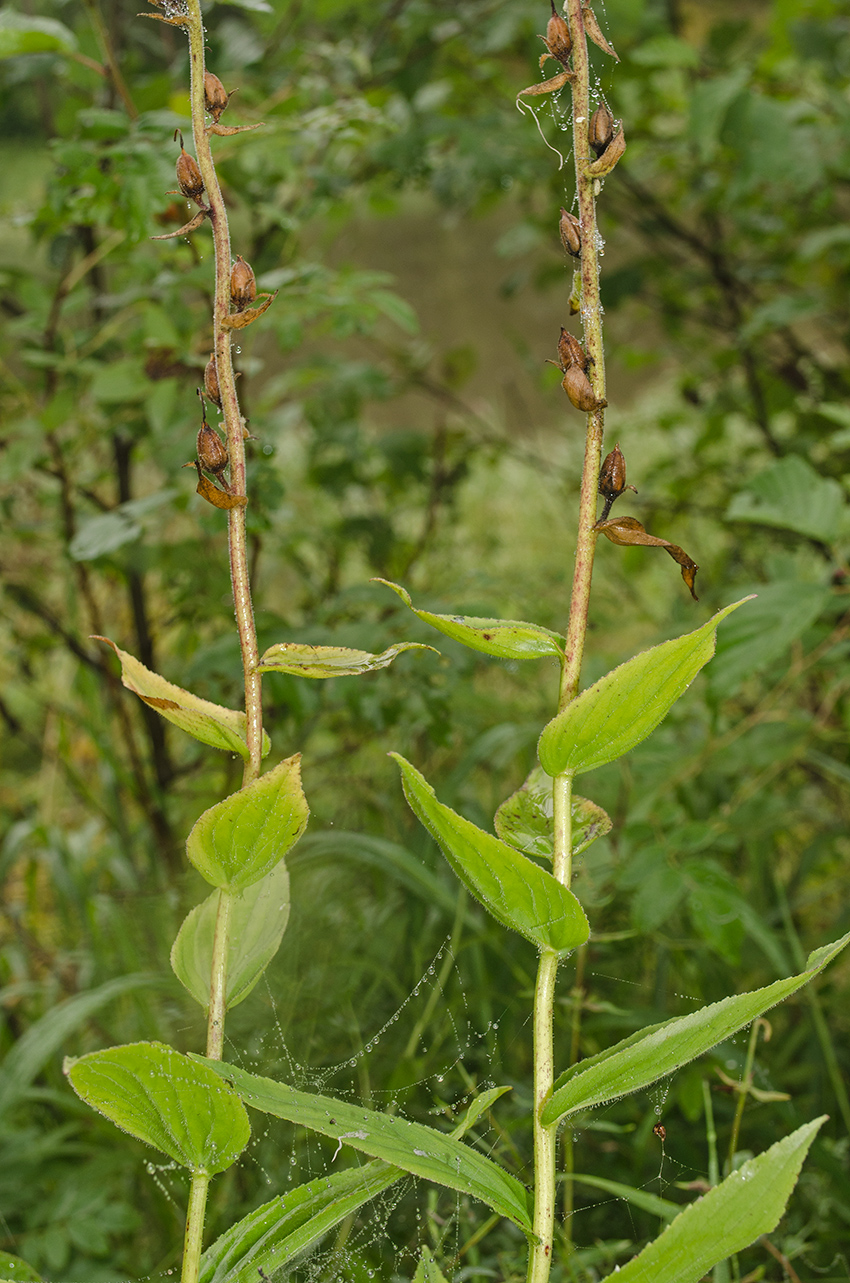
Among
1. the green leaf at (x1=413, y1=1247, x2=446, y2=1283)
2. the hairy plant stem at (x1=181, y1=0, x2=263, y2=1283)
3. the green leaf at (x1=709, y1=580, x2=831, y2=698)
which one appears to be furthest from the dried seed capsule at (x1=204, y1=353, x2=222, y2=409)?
the green leaf at (x1=709, y1=580, x2=831, y2=698)

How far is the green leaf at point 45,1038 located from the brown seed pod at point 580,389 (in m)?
0.51

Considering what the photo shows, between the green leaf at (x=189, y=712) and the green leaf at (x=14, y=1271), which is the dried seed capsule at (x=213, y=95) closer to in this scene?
the green leaf at (x=189, y=712)

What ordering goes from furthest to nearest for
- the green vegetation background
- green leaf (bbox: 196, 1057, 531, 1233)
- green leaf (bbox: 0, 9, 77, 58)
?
the green vegetation background
green leaf (bbox: 0, 9, 77, 58)
green leaf (bbox: 196, 1057, 531, 1233)

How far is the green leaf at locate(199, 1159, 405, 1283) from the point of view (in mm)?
228

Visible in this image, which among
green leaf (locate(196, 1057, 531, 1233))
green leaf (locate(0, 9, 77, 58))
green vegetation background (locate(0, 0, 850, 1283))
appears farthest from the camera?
green vegetation background (locate(0, 0, 850, 1283))

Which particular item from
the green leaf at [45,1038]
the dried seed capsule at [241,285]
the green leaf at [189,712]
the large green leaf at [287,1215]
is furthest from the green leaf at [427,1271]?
the green leaf at [45,1038]

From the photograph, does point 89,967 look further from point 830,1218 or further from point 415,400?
point 415,400

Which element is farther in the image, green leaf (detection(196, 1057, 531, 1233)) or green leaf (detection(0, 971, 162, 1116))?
green leaf (detection(0, 971, 162, 1116))

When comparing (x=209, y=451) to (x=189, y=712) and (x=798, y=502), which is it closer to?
(x=189, y=712)

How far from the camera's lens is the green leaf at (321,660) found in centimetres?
23

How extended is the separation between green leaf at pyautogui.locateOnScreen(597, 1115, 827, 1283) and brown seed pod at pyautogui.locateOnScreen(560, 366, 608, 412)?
0.16 m

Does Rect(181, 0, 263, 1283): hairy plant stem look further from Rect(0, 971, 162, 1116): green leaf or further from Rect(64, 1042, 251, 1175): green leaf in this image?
Rect(0, 971, 162, 1116): green leaf

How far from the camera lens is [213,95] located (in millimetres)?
236

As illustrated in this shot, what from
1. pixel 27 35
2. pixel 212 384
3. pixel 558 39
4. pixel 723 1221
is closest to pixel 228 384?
pixel 212 384
